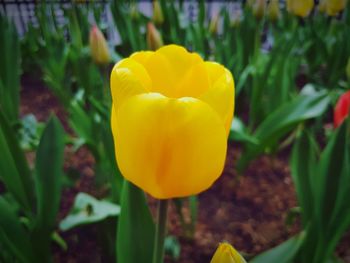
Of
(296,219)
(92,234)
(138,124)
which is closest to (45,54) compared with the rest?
(92,234)

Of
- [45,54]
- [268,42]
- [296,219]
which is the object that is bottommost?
[296,219]

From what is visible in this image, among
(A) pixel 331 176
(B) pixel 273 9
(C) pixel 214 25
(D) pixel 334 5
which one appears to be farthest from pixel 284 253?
(C) pixel 214 25

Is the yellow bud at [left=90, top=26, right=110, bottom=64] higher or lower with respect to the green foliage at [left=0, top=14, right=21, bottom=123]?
higher

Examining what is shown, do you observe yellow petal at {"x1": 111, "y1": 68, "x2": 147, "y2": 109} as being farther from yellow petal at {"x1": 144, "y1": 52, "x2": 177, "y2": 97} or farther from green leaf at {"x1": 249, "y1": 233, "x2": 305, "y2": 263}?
green leaf at {"x1": 249, "y1": 233, "x2": 305, "y2": 263}

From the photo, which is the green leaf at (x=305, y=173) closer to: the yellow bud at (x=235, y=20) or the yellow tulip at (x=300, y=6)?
the yellow tulip at (x=300, y=6)

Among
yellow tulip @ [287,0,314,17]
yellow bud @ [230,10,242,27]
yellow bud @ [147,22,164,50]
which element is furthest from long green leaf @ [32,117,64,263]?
yellow bud @ [230,10,242,27]

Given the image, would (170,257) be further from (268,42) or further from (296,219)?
(268,42)
